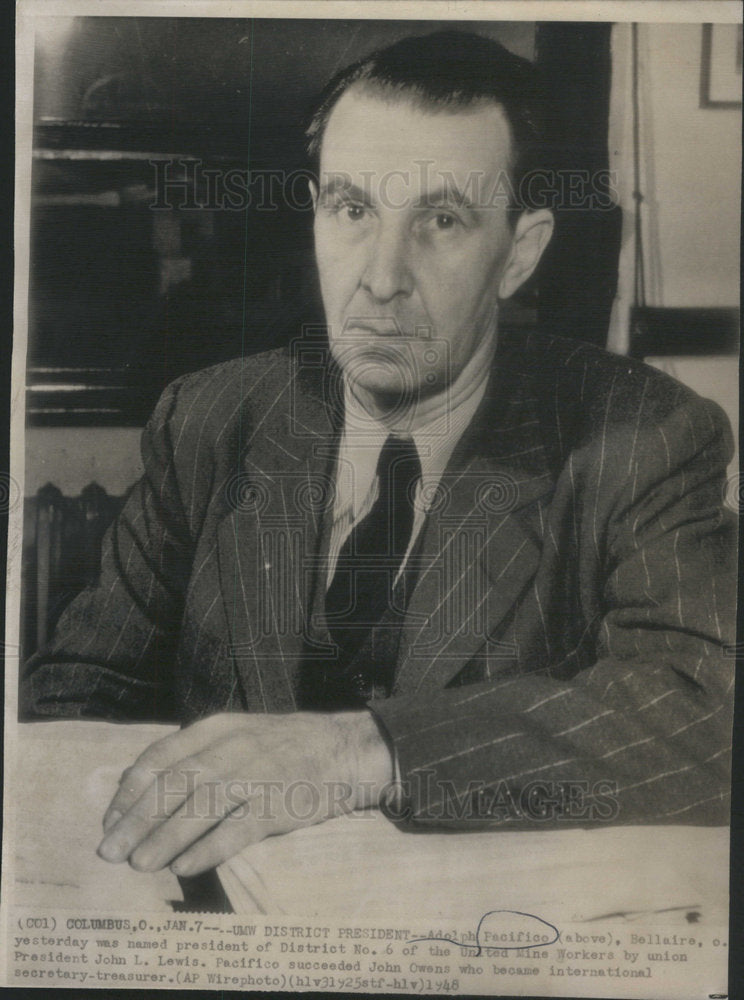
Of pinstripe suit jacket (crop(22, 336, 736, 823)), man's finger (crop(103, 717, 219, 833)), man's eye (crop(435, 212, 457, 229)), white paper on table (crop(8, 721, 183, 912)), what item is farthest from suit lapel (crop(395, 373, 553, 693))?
Result: white paper on table (crop(8, 721, 183, 912))

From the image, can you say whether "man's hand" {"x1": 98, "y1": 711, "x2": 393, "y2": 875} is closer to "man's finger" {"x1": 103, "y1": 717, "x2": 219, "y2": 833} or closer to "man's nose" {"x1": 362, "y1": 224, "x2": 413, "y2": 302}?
"man's finger" {"x1": 103, "y1": 717, "x2": 219, "y2": 833}

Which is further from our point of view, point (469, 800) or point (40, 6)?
point (40, 6)

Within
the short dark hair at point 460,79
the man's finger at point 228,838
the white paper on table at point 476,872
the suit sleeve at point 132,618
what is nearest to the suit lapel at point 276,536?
the suit sleeve at point 132,618

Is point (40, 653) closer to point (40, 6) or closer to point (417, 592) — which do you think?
point (417, 592)

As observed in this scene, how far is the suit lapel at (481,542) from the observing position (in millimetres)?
2178

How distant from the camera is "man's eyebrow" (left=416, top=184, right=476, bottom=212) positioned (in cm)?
219

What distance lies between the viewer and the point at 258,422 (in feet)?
7.39

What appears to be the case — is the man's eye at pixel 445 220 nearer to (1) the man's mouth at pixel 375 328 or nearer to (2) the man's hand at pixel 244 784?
(1) the man's mouth at pixel 375 328

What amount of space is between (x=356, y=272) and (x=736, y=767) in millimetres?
1447

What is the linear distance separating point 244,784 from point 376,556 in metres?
0.60

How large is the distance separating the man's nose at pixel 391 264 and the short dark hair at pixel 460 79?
0.97 ft

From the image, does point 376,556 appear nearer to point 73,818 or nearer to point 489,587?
point 489,587

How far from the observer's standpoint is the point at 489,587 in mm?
2186

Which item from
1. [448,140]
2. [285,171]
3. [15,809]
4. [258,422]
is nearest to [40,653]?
[15,809]
